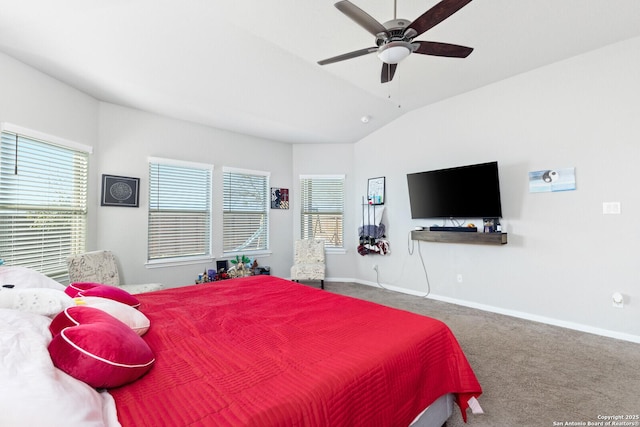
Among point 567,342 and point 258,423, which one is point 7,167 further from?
point 567,342

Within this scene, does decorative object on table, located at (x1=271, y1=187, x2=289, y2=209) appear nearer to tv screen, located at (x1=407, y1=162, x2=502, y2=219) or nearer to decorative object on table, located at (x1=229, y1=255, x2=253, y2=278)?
decorative object on table, located at (x1=229, y1=255, x2=253, y2=278)

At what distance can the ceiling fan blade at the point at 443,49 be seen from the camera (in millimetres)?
2234

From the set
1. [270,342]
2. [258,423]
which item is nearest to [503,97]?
[270,342]

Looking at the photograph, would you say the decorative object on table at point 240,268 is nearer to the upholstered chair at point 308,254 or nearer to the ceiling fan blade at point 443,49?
the upholstered chair at point 308,254

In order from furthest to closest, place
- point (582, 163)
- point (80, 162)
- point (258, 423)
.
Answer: point (80, 162)
point (582, 163)
point (258, 423)

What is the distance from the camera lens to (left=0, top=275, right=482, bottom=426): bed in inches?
36.0

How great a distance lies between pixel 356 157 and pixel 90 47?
413 cm

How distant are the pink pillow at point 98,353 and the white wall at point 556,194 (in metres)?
4.01

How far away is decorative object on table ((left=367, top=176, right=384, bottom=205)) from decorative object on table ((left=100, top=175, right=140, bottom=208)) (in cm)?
364

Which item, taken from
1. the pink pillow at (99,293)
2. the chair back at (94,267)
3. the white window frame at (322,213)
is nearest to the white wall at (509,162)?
the chair back at (94,267)

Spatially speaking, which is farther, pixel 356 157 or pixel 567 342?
pixel 356 157

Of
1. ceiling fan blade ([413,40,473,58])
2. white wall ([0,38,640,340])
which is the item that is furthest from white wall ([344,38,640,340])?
ceiling fan blade ([413,40,473,58])

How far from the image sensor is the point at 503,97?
3.79 metres

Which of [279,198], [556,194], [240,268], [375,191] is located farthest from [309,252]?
[556,194]
